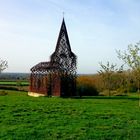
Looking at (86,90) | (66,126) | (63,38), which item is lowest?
(66,126)

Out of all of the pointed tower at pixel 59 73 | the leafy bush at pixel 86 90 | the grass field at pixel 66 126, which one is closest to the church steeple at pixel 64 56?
the pointed tower at pixel 59 73

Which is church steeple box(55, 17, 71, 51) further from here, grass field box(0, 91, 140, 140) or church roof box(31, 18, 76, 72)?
grass field box(0, 91, 140, 140)

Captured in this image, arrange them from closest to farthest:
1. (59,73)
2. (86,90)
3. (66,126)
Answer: (66,126) → (59,73) → (86,90)

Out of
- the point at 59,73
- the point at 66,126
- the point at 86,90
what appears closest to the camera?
the point at 66,126

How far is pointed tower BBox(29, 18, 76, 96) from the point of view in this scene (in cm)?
3678

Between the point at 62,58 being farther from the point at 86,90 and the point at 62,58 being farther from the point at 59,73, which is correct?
the point at 86,90

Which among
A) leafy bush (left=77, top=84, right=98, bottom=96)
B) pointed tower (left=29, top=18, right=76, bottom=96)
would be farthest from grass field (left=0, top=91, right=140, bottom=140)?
leafy bush (left=77, top=84, right=98, bottom=96)

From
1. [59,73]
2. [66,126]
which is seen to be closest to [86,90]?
[59,73]

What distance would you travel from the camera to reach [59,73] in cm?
3675

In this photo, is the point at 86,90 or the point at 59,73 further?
the point at 86,90

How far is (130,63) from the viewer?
28.0 m

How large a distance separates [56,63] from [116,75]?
51.2 ft

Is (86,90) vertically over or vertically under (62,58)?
under

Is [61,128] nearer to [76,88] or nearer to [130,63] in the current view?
[130,63]
